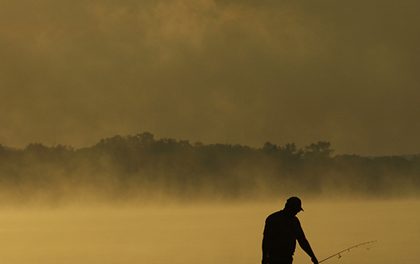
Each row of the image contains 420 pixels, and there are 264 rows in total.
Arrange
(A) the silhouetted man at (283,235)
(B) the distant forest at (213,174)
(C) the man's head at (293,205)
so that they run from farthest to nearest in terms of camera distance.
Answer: (B) the distant forest at (213,174) < (A) the silhouetted man at (283,235) < (C) the man's head at (293,205)

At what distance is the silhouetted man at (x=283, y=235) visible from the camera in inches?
804

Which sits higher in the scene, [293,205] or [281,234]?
[293,205]

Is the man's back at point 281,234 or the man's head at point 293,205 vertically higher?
the man's head at point 293,205

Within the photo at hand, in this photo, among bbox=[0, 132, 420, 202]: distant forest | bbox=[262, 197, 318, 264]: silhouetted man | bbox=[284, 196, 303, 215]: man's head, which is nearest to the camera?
bbox=[284, 196, 303, 215]: man's head

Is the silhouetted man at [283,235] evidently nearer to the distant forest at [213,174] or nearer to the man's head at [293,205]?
the man's head at [293,205]

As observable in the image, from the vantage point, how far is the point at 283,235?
2059 centimetres

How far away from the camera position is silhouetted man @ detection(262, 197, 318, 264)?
67.0 feet

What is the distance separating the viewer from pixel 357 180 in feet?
616

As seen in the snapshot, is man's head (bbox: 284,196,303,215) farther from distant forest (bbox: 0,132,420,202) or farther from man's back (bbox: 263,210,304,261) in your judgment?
distant forest (bbox: 0,132,420,202)

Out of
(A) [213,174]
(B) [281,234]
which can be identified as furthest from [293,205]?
(A) [213,174]

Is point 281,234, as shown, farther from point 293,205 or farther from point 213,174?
point 213,174

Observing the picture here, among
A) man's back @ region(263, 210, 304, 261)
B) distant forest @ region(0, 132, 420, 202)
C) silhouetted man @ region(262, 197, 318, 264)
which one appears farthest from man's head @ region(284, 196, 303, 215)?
distant forest @ region(0, 132, 420, 202)

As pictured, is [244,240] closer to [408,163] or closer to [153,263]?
[153,263]

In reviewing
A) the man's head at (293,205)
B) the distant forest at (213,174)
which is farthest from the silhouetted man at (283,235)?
the distant forest at (213,174)
